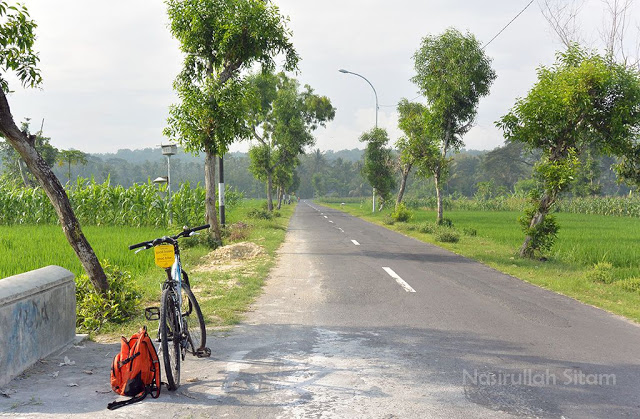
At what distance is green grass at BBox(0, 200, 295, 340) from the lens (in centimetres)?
731

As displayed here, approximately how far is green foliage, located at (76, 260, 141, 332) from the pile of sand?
459 centimetres

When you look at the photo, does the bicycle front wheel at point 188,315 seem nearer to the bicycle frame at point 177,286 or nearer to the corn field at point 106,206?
the bicycle frame at point 177,286

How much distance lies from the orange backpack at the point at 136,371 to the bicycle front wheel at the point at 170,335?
5.0 inches

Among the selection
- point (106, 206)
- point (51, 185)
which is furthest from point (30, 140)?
point (106, 206)

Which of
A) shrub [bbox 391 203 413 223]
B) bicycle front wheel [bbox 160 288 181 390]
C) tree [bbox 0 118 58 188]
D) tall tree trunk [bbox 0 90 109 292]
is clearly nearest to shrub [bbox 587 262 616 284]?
bicycle front wheel [bbox 160 288 181 390]

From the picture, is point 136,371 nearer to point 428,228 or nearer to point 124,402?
point 124,402

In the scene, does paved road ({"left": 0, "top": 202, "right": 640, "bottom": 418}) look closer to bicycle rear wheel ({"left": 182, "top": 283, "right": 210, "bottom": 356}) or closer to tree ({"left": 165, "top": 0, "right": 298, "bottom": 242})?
bicycle rear wheel ({"left": 182, "top": 283, "right": 210, "bottom": 356})

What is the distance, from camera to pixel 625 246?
16.8 meters

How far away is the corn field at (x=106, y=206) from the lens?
23.5 meters

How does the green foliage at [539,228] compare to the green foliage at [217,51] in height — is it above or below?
below

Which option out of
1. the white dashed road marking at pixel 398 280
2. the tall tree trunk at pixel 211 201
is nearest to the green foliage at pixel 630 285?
the white dashed road marking at pixel 398 280

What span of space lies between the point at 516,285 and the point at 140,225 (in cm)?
1889

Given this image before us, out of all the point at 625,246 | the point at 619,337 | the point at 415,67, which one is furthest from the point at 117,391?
the point at 415,67

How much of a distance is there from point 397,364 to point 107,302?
166 inches
